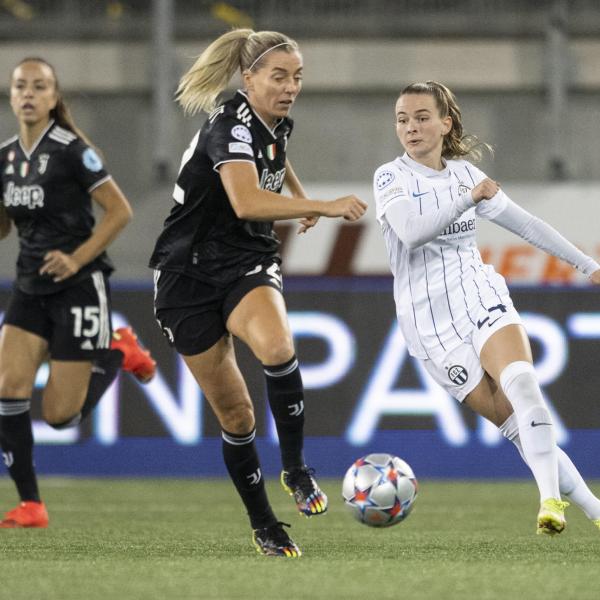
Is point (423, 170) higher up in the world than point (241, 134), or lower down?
lower down

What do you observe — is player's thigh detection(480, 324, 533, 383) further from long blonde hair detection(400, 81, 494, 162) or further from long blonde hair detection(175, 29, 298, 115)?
long blonde hair detection(175, 29, 298, 115)

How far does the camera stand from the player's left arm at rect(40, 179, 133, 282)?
6484 mm

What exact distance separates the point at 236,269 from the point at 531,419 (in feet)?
3.84

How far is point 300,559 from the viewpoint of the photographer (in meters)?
5.03

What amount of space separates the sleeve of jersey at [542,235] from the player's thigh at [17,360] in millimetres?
2261

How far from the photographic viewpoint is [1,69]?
15953 millimetres

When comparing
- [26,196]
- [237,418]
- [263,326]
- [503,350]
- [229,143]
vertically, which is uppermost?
[229,143]

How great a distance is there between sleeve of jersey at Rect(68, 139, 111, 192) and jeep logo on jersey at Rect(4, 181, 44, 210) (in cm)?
20

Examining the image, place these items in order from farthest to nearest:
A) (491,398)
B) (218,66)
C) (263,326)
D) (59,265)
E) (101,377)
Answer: (101,377) < (59,265) < (491,398) < (218,66) < (263,326)

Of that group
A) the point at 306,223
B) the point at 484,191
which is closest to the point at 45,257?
the point at 306,223

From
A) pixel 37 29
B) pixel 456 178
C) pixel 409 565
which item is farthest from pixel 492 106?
pixel 409 565

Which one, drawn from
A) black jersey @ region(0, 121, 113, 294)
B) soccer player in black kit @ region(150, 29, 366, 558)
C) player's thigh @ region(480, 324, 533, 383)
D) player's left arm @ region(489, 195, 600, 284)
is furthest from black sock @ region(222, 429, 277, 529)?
black jersey @ region(0, 121, 113, 294)

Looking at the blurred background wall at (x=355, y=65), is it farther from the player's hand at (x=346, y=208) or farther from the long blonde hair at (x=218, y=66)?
the player's hand at (x=346, y=208)

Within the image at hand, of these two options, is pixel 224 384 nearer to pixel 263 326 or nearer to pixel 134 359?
pixel 263 326
